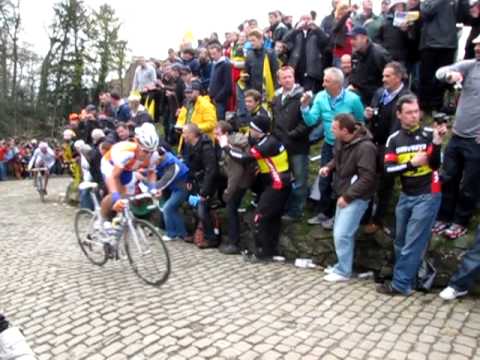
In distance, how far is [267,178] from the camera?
7.25m

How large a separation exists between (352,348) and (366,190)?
7.30 ft

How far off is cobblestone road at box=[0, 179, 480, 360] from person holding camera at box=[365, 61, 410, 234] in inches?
44.9

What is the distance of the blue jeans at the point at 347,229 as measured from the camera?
6.08m

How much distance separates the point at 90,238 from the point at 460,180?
18.2ft

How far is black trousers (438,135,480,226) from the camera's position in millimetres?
5719

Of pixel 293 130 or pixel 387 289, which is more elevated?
pixel 293 130

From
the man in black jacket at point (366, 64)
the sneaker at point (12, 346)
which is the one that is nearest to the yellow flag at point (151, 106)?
the man in black jacket at point (366, 64)

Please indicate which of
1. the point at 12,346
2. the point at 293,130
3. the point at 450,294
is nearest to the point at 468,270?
the point at 450,294

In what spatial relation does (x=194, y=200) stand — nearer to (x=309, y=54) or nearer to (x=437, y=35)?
(x=309, y=54)

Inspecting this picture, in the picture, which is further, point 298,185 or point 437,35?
point 437,35

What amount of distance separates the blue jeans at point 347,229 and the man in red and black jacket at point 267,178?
1.17 metres

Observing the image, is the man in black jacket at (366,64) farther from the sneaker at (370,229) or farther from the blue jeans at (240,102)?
the blue jeans at (240,102)

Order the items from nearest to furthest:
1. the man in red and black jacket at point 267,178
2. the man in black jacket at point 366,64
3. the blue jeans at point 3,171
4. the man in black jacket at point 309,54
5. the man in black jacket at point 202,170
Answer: the man in red and black jacket at point 267,178
the man in black jacket at point 366,64
the man in black jacket at point 202,170
the man in black jacket at point 309,54
the blue jeans at point 3,171

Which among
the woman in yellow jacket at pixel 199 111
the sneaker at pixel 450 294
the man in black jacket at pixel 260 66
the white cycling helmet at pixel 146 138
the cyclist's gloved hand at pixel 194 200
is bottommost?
the sneaker at pixel 450 294
